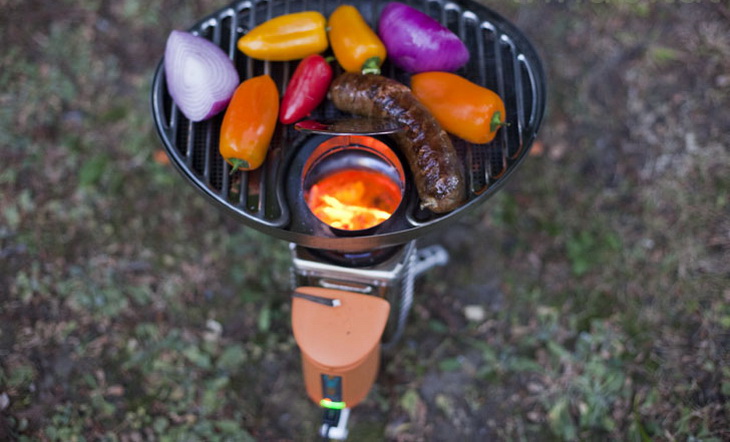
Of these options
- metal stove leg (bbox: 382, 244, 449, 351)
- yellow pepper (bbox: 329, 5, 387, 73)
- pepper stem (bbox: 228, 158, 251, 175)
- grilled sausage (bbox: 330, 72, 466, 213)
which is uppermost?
yellow pepper (bbox: 329, 5, 387, 73)

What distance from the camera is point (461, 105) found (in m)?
2.04

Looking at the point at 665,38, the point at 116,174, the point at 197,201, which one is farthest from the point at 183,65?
the point at 665,38

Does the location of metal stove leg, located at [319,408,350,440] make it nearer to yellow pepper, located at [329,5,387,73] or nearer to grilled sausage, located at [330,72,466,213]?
grilled sausage, located at [330,72,466,213]

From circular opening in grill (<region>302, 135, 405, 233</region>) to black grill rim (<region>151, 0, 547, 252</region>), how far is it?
0.54 ft

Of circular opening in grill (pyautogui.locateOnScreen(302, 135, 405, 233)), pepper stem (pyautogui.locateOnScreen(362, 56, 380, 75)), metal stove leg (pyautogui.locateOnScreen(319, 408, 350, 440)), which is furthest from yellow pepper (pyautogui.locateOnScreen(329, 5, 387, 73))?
metal stove leg (pyautogui.locateOnScreen(319, 408, 350, 440))

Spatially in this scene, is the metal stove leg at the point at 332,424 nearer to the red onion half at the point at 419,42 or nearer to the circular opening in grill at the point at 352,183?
the circular opening in grill at the point at 352,183

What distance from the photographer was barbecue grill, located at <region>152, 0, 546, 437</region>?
2.01 meters

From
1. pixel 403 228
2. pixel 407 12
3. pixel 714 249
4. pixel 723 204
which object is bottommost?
pixel 714 249

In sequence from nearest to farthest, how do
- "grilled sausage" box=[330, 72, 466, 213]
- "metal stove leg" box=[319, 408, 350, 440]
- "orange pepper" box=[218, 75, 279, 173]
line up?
1. "grilled sausage" box=[330, 72, 466, 213]
2. "orange pepper" box=[218, 75, 279, 173]
3. "metal stove leg" box=[319, 408, 350, 440]

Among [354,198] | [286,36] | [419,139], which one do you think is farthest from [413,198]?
[286,36]

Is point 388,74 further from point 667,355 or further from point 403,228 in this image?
point 667,355

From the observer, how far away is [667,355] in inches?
122

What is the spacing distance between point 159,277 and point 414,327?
1.68 meters

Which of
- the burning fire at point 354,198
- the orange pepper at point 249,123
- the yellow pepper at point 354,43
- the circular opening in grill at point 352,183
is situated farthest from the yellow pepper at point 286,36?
the burning fire at point 354,198
